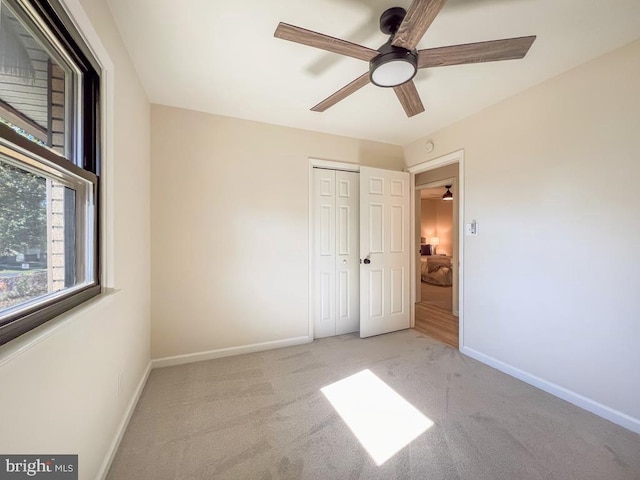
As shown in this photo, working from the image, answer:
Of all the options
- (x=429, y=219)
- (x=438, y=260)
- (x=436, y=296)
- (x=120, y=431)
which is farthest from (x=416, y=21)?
(x=429, y=219)

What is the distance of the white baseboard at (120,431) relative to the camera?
52.5 inches

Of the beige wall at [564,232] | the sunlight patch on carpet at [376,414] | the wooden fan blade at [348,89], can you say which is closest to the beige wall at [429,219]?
the beige wall at [564,232]

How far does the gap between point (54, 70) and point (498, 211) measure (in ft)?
10.5

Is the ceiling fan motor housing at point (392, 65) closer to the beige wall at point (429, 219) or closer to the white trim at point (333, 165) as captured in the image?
the white trim at point (333, 165)

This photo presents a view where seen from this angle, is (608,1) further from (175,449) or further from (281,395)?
(175,449)

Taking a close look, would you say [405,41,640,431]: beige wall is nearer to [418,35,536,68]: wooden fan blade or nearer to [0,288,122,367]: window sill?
[418,35,536,68]: wooden fan blade

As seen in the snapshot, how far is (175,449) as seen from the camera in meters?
1.53

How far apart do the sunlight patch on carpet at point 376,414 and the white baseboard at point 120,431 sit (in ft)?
4.38

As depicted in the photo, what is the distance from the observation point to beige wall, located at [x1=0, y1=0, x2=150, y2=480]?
799 mm

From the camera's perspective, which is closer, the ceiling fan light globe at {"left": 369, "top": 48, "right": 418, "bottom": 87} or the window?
the window

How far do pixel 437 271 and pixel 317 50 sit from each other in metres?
5.79

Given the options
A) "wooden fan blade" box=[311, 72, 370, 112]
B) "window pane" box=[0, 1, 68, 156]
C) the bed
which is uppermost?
"wooden fan blade" box=[311, 72, 370, 112]

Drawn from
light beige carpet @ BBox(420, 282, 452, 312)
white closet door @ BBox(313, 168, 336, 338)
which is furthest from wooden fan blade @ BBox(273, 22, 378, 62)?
light beige carpet @ BBox(420, 282, 452, 312)

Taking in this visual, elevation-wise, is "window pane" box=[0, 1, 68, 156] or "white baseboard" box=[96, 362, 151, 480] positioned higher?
"window pane" box=[0, 1, 68, 156]
